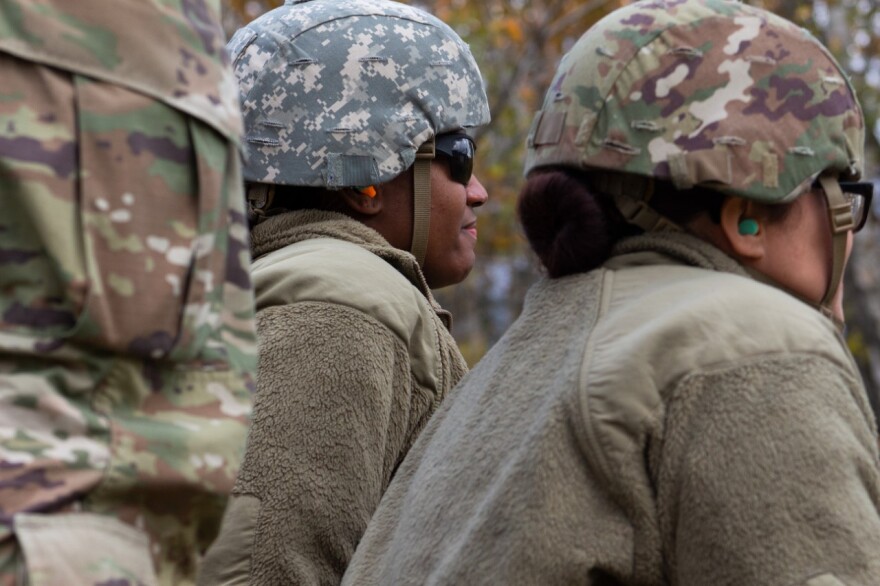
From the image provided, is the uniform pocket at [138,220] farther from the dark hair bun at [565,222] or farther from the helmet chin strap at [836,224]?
the helmet chin strap at [836,224]

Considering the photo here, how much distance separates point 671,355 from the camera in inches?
82.5

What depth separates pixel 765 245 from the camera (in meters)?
2.46

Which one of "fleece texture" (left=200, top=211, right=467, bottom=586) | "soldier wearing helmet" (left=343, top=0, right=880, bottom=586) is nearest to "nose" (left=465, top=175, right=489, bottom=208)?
"fleece texture" (left=200, top=211, right=467, bottom=586)

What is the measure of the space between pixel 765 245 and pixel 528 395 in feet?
1.83

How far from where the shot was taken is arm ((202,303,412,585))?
301 cm

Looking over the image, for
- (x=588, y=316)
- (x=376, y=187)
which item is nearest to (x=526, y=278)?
(x=376, y=187)

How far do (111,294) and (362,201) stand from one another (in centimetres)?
180

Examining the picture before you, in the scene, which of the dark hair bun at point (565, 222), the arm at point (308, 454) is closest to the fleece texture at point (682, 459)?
the dark hair bun at point (565, 222)

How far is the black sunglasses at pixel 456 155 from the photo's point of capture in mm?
3709

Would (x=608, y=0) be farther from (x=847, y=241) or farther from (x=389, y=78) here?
(x=847, y=241)

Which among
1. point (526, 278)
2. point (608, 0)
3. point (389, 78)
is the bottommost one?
point (526, 278)

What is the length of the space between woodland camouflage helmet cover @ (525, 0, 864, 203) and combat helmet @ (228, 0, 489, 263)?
1.16 meters

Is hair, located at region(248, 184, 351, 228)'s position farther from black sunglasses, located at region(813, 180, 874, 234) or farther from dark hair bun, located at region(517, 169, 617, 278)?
black sunglasses, located at region(813, 180, 874, 234)

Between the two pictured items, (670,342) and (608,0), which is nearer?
(670,342)
